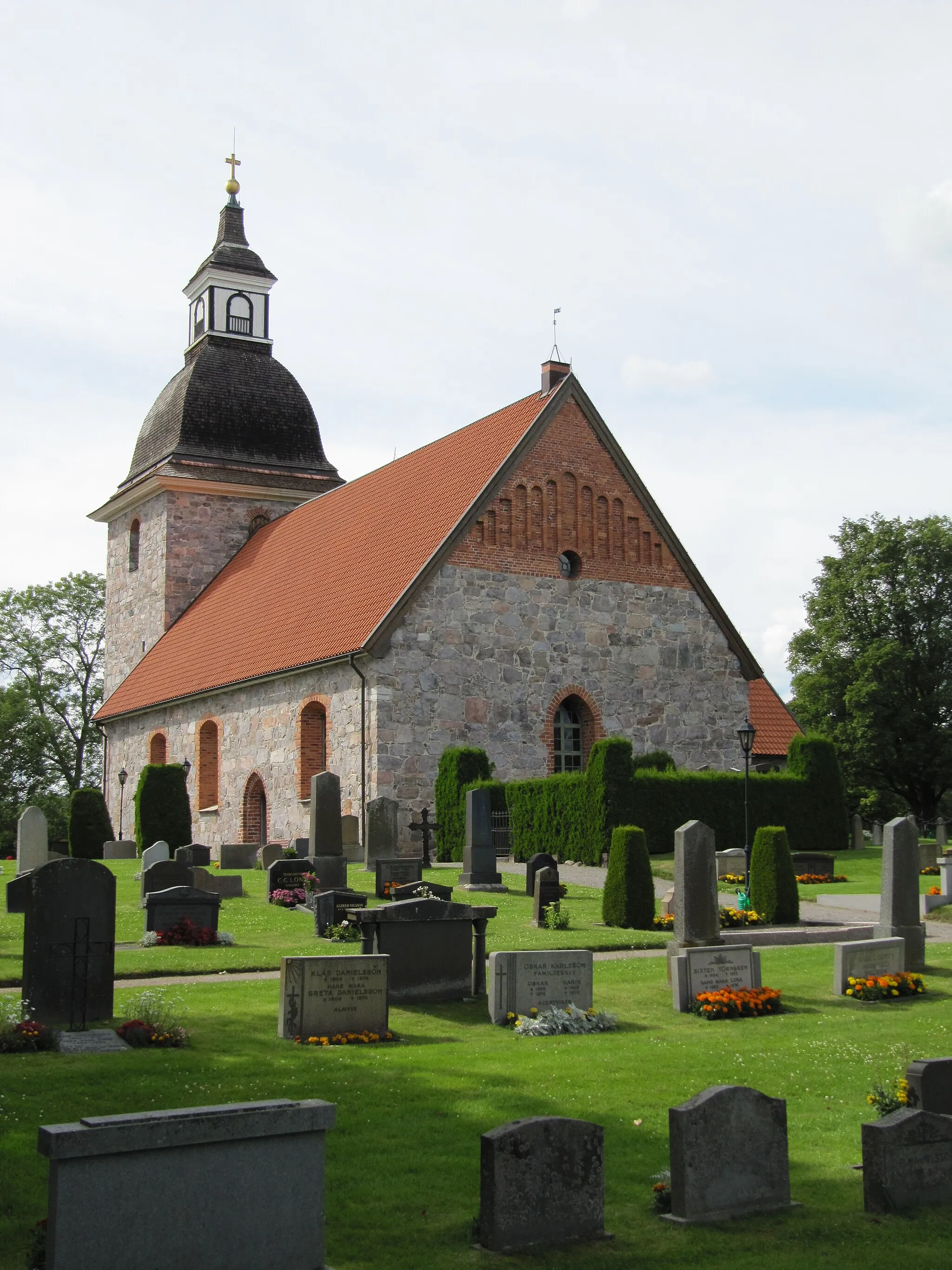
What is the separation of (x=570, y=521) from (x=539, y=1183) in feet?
77.2

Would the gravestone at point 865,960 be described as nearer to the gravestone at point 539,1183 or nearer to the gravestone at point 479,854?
the gravestone at point 539,1183

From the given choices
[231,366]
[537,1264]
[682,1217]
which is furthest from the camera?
[231,366]

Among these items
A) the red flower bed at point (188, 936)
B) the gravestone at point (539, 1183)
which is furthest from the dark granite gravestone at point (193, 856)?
the gravestone at point (539, 1183)

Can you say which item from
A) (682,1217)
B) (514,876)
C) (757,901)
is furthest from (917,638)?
(682,1217)

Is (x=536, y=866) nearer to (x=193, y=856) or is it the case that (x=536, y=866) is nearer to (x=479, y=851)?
(x=479, y=851)

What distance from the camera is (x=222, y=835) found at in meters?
30.9

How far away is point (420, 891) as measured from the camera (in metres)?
15.8

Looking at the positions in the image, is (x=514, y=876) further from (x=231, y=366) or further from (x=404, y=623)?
(x=231, y=366)

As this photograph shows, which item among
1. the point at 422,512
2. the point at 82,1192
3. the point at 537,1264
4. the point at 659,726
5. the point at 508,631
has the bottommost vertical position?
the point at 537,1264

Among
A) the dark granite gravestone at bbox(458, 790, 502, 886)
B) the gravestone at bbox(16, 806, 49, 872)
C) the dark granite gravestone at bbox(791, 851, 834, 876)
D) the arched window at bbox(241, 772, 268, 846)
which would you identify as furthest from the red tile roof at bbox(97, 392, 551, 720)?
the dark granite gravestone at bbox(791, 851, 834, 876)

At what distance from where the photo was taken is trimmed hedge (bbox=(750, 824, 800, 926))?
1755cm

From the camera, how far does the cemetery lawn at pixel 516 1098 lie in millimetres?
5910

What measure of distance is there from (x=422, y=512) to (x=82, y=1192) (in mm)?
25000

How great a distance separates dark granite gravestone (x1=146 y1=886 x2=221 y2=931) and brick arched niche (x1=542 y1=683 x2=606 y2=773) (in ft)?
43.0
